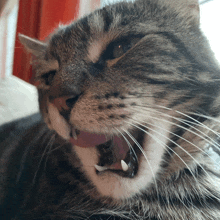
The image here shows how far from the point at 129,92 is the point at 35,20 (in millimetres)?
1707

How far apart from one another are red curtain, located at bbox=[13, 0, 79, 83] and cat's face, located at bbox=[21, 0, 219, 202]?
118 centimetres

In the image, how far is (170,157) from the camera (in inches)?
25.2

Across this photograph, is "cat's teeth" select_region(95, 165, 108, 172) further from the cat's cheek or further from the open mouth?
the cat's cheek

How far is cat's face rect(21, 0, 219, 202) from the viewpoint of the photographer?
536 mm

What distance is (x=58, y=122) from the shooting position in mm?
593

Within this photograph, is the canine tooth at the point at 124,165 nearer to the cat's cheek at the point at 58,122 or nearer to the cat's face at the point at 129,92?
the cat's face at the point at 129,92

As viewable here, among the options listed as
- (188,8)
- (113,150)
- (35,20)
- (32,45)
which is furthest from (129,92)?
(35,20)

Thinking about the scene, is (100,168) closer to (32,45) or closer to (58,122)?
(58,122)

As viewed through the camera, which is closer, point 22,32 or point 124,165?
point 124,165

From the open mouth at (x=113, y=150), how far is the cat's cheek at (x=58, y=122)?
0.02m

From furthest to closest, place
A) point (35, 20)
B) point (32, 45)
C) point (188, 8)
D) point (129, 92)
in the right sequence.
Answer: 1. point (35, 20)
2. point (32, 45)
3. point (188, 8)
4. point (129, 92)

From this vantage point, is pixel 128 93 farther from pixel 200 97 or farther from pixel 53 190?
pixel 53 190

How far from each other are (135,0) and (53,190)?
26.2 inches

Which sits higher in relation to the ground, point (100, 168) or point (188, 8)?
point (188, 8)
